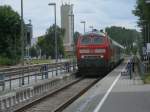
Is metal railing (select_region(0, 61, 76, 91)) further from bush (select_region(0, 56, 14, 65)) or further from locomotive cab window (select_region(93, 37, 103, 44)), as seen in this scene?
bush (select_region(0, 56, 14, 65))

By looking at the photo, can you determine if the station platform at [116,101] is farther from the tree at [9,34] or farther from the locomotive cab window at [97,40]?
the tree at [9,34]

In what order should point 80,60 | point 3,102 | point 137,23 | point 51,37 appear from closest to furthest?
point 3,102 < point 80,60 < point 137,23 < point 51,37

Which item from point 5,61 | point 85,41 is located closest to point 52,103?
point 85,41

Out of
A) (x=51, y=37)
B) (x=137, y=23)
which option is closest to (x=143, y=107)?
(x=137, y=23)

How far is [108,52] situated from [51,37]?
62.9 meters

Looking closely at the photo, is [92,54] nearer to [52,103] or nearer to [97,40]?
[97,40]

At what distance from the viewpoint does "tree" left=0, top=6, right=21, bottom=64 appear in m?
88.6

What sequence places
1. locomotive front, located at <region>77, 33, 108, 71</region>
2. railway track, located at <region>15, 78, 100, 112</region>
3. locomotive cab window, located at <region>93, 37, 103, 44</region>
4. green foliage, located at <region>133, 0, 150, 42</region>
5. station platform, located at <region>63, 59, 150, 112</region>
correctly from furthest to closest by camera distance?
green foliage, located at <region>133, 0, 150, 42</region> → locomotive cab window, located at <region>93, 37, 103, 44</region> → locomotive front, located at <region>77, 33, 108, 71</region> → railway track, located at <region>15, 78, 100, 112</region> → station platform, located at <region>63, 59, 150, 112</region>

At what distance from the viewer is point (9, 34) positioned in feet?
308

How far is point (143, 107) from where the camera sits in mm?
21047

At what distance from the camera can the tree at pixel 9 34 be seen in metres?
88.6

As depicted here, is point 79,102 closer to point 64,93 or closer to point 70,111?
point 70,111

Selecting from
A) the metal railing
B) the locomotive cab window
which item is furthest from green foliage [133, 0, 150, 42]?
the metal railing

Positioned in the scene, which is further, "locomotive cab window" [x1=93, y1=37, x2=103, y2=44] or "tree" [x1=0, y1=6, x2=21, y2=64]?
"tree" [x1=0, y1=6, x2=21, y2=64]
